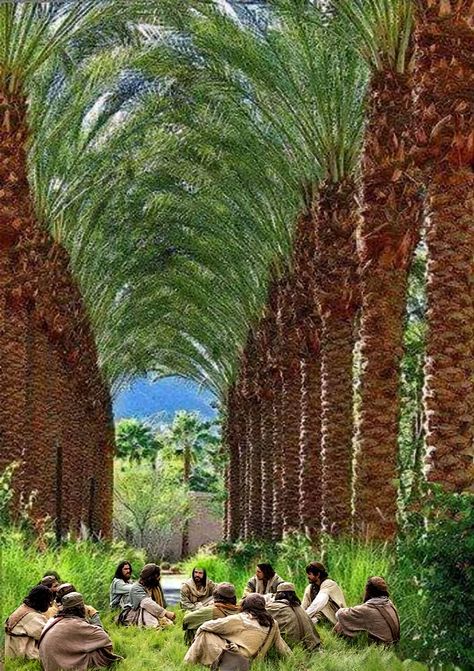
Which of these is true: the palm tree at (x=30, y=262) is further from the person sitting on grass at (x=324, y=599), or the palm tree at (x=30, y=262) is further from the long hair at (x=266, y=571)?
the person sitting on grass at (x=324, y=599)

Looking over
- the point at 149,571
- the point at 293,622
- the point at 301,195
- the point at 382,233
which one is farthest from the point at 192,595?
the point at 301,195

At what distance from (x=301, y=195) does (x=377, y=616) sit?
46.9 ft

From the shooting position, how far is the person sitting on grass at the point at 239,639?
12320 millimetres

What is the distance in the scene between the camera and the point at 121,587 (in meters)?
17.7

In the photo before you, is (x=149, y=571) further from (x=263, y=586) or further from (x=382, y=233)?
(x=382, y=233)

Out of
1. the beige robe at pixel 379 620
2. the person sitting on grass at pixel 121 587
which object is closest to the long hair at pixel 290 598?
the beige robe at pixel 379 620

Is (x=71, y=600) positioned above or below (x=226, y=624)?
above

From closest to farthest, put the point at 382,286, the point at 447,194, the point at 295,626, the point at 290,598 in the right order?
1. the point at 295,626
2. the point at 290,598
3. the point at 447,194
4. the point at 382,286

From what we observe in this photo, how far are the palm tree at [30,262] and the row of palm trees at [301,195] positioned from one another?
0.20 meters

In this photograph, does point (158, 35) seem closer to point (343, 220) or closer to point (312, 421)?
point (343, 220)

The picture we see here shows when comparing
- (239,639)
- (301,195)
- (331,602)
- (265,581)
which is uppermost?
(301,195)

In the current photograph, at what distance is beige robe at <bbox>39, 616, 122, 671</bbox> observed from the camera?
40.4ft

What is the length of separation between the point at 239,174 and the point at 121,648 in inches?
666

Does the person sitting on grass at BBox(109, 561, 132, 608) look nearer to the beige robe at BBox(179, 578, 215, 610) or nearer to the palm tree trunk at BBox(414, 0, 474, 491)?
the beige robe at BBox(179, 578, 215, 610)
